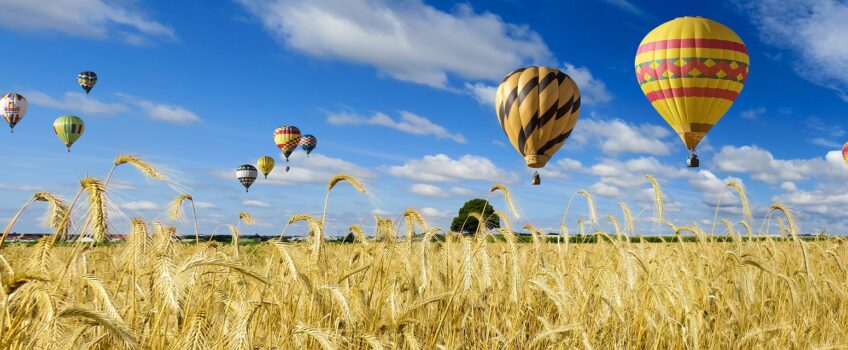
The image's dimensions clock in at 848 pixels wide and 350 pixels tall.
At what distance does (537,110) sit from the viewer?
27391 mm

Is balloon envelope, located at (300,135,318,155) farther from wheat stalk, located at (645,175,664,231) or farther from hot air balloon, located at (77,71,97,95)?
wheat stalk, located at (645,175,664,231)

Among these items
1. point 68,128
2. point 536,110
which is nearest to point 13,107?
point 68,128

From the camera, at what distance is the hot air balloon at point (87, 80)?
53531mm

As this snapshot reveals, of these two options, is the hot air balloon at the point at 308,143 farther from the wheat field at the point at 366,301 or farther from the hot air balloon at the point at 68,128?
the wheat field at the point at 366,301

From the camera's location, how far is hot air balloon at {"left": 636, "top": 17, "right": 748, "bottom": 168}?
25.2 metres

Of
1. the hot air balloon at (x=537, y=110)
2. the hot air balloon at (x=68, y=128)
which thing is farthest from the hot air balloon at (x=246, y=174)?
the hot air balloon at (x=537, y=110)

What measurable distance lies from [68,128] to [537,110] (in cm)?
4015

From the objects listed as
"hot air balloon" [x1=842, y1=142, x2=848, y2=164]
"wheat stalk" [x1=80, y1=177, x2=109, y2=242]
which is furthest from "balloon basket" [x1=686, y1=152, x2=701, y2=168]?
"wheat stalk" [x1=80, y1=177, x2=109, y2=242]

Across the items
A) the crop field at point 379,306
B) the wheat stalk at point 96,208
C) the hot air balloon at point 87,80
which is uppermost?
the hot air balloon at point 87,80

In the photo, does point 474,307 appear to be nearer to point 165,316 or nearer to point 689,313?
point 689,313

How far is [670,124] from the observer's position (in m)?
27.0

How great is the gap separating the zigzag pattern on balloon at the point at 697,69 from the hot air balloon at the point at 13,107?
48.2 metres

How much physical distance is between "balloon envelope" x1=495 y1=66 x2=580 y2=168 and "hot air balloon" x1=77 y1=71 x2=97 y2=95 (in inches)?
1599

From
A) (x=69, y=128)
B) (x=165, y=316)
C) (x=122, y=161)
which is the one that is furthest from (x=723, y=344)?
(x=69, y=128)
